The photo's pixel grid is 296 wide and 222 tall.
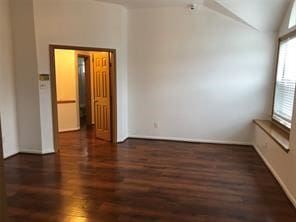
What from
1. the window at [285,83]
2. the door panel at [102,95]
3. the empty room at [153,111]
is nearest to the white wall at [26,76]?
the empty room at [153,111]

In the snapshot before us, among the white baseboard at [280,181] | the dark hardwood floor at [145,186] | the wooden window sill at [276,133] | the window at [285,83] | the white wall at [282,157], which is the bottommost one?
the dark hardwood floor at [145,186]

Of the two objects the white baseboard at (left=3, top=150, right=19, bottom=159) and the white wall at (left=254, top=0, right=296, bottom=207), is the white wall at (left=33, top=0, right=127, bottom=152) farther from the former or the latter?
the white wall at (left=254, top=0, right=296, bottom=207)

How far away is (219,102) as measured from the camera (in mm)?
5469

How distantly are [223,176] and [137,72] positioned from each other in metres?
2.99

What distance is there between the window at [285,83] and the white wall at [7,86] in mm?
4702

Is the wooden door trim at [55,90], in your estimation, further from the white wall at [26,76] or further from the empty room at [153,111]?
the white wall at [26,76]

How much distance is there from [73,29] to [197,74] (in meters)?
2.65

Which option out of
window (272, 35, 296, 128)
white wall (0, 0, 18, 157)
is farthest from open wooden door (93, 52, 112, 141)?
window (272, 35, 296, 128)

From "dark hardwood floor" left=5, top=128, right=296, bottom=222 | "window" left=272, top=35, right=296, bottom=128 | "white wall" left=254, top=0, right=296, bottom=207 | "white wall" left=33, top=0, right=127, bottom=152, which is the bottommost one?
"dark hardwood floor" left=5, top=128, right=296, bottom=222

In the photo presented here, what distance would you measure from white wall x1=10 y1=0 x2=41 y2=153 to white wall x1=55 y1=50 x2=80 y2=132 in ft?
6.03

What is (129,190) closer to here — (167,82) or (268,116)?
(167,82)

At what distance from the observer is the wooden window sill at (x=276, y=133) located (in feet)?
11.5

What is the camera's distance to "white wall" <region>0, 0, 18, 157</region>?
4378mm

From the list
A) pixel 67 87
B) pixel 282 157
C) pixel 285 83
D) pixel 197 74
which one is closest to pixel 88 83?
pixel 67 87
